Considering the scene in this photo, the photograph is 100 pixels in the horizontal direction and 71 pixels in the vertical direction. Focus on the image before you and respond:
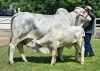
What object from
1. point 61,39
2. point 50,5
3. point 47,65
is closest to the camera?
point 61,39

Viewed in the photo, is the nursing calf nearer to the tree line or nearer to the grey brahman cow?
the grey brahman cow

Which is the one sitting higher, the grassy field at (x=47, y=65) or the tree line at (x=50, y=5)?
the tree line at (x=50, y=5)

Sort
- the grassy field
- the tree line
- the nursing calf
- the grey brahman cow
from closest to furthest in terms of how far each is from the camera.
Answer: the grassy field, the nursing calf, the grey brahman cow, the tree line

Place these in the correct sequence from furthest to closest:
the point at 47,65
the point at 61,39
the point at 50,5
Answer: the point at 50,5
the point at 47,65
the point at 61,39

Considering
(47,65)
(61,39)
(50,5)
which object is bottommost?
(47,65)

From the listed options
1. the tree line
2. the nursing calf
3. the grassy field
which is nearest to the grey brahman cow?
the nursing calf

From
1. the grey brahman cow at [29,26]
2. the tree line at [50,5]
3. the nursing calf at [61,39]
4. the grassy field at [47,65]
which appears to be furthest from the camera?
the tree line at [50,5]

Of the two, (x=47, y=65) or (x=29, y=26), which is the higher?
(x=29, y=26)

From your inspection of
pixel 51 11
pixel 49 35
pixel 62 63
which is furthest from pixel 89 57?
pixel 51 11

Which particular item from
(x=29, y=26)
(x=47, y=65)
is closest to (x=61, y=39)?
(x=47, y=65)

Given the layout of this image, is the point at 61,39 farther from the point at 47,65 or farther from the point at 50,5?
the point at 50,5

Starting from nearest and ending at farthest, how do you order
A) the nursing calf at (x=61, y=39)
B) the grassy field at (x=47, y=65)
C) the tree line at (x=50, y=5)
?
the grassy field at (x=47, y=65) → the nursing calf at (x=61, y=39) → the tree line at (x=50, y=5)

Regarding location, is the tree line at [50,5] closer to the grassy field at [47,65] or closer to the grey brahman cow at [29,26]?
the grassy field at [47,65]

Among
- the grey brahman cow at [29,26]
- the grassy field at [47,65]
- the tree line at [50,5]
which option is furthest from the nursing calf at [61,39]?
the tree line at [50,5]
